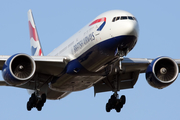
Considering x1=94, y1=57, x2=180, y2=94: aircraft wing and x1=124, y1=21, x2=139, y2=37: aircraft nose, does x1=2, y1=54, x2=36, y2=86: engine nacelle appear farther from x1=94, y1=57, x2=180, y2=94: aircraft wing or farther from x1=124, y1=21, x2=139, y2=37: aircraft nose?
x1=94, y1=57, x2=180, y2=94: aircraft wing

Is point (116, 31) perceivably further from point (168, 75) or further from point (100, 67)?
point (168, 75)

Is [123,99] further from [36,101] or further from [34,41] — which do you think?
[34,41]

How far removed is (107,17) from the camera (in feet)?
94.4

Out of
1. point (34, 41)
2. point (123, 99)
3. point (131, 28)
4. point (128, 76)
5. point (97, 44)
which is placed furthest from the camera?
point (34, 41)

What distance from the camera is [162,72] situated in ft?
106

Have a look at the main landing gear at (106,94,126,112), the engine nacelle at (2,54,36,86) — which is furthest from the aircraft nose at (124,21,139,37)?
the main landing gear at (106,94,126,112)

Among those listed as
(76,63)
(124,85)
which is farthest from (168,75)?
(76,63)

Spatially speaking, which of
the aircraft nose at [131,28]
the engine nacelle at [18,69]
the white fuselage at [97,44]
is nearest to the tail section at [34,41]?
the white fuselage at [97,44]

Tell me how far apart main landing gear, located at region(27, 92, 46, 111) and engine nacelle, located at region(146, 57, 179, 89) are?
7.73 metres

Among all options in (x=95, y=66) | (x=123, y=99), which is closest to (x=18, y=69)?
(x=95, y=66)

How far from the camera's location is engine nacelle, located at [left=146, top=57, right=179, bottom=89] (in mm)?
32062

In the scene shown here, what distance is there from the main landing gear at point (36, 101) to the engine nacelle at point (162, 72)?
773cm

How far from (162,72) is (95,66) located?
5.30 meters

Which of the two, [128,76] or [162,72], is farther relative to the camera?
[128,76]
